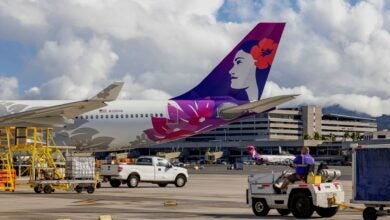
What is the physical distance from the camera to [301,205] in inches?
787

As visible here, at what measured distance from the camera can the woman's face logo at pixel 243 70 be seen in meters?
44.5

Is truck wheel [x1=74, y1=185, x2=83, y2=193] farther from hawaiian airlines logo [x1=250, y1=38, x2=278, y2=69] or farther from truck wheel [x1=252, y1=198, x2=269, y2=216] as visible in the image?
hawaiian airlines logo [x1=250, y1=38, x2=278, y2=69]

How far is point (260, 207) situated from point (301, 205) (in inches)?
61.8

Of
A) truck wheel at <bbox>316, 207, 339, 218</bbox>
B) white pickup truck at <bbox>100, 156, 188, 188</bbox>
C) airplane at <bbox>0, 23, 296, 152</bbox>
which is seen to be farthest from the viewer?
airplane at <bbox>0, 23, 296, 152</bbox>

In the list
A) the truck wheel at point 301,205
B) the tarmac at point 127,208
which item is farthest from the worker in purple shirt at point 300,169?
the tarmac at point 127,208

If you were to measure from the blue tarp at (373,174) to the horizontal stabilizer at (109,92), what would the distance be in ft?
58.0

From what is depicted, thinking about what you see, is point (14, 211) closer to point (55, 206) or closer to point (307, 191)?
point (55, 206)

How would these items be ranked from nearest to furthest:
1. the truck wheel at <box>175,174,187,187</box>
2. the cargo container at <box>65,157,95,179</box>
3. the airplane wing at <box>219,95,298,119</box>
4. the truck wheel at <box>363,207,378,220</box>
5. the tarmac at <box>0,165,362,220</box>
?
the truck wheel at <box>363,207,378,220</box>, the tarmac at <box>0,165,362,220</box>, the cargo container at <box>65,157,95,179</box>, the airplane wing at <box>219,95,298,119</box>, the truck wheel at <box>175,174,187,187</box>

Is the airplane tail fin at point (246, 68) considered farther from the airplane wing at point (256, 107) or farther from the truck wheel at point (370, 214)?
the truck wheel at point (370, 214)

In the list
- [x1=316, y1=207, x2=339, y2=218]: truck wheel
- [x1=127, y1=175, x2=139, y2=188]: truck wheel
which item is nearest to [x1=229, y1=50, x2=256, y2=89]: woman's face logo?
[x1=127, y1=175, x2=139, y2=188]: truck wheel

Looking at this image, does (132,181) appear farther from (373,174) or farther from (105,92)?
(373,174)

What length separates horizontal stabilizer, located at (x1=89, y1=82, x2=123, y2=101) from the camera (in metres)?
34.4

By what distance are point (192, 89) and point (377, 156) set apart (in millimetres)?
27184

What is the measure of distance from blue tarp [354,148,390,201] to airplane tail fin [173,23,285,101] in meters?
25.7
